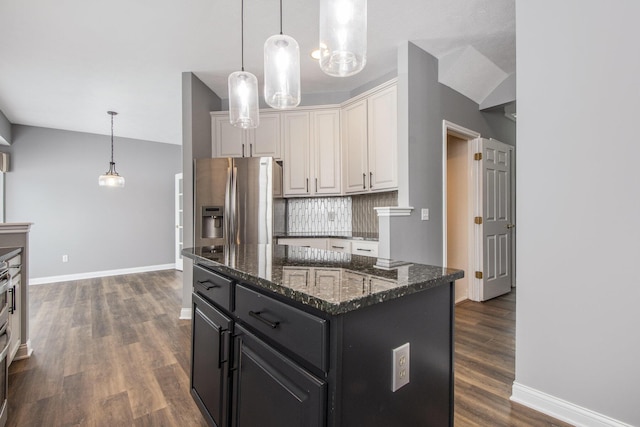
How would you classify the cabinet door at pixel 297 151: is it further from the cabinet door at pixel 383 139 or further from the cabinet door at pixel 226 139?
the cabinet door at pixel 383 139

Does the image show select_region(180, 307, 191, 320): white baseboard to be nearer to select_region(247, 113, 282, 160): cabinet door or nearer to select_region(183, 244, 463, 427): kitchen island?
select_region(247, 113, 282, 160): cabinet door

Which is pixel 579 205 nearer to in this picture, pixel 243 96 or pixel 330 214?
pixel 243 96

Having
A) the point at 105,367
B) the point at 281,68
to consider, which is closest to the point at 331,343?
the point at 281,68

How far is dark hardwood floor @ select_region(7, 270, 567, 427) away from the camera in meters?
1.69

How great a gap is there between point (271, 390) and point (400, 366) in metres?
0.40

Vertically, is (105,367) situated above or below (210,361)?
below

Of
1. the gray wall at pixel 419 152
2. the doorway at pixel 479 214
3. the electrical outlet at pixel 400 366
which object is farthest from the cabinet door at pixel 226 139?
Answer: the electrical outlet at pixel 400 366

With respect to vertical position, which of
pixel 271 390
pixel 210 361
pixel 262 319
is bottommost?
pixel 210 361

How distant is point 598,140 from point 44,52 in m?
4.48

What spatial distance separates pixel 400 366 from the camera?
0.88m

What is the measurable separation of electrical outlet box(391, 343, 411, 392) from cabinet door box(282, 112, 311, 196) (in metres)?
3.05

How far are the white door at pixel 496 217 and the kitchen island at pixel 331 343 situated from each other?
310 centimetres

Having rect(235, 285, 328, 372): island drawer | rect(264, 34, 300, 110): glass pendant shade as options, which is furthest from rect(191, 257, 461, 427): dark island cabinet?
rect(264, 34, 300, 110): glass pendant shade

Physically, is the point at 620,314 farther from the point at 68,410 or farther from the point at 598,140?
the point at 68,410
